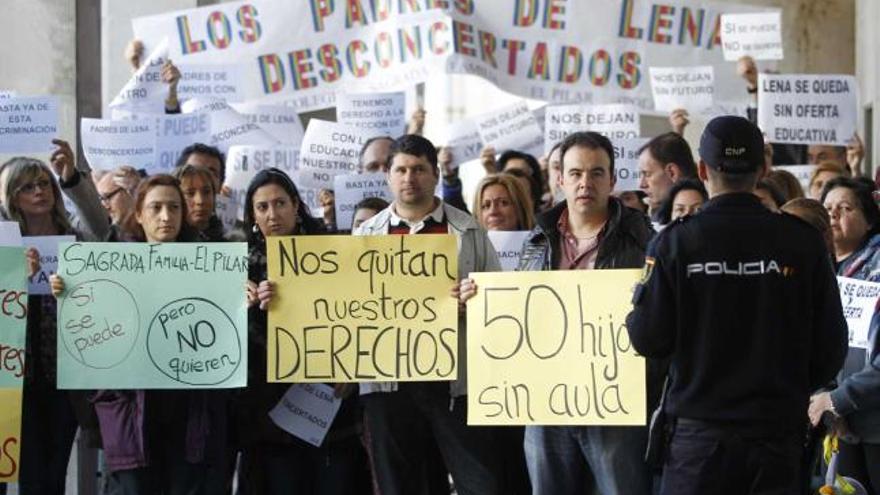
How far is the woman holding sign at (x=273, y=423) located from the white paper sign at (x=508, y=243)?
98cm

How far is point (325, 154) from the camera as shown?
10.5 m

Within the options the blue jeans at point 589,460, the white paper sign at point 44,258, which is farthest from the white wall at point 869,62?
the white paper sign at point 44,258

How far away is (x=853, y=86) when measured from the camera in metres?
11.0

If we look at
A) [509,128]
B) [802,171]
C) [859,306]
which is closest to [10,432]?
[859,306]

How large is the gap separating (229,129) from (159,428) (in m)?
3.80

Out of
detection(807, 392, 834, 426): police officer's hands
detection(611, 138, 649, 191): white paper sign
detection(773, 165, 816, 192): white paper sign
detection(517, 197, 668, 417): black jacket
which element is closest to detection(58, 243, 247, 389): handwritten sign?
detection(517, 197, 668, 417): black jacket

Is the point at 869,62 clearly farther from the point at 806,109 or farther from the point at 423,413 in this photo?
the point at 423,413

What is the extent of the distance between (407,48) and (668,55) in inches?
74.4

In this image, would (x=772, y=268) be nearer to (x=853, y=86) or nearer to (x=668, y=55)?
(x=853, y=86)

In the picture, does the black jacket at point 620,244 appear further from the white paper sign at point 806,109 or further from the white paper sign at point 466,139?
the white paper sign at point 466,139

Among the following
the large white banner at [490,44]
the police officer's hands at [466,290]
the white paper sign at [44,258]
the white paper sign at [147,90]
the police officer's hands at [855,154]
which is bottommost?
the police officer's hands at [466,290]

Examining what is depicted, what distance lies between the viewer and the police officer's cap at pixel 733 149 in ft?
19.3

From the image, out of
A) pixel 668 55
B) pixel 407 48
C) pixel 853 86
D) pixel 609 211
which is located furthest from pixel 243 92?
pixel 609 211

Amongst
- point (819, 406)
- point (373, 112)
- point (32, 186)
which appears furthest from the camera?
point (373, 112)
